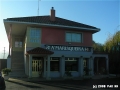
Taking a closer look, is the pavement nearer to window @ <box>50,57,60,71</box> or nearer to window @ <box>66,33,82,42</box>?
window @ <box>50,57,60,71</box>

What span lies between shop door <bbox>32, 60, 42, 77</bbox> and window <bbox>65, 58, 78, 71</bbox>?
3.18m

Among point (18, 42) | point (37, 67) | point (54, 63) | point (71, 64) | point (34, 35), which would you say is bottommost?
point (37, 67)

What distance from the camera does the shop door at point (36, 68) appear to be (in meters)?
22.1

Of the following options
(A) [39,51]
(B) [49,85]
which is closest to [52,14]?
(A) [39,51]

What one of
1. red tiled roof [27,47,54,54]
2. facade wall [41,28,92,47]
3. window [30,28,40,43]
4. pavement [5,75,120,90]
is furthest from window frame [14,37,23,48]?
pavement [5,75,120,90]

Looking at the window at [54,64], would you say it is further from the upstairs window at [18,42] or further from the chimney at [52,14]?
the upstairs window at [18,42]

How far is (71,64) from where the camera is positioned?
77.7 feet

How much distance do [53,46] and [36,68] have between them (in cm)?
315

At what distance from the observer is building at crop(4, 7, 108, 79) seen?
21.3 m

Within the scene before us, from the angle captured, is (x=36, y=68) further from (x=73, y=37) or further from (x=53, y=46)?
(x=73, y=37)

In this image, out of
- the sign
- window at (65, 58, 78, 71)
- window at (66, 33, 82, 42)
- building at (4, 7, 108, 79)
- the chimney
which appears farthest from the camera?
the chimney

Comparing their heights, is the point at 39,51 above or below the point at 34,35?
below

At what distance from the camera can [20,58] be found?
Answer: 2748 cm

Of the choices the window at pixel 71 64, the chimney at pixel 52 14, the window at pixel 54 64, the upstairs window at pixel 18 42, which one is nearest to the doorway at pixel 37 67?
the window at pixel 54 64
